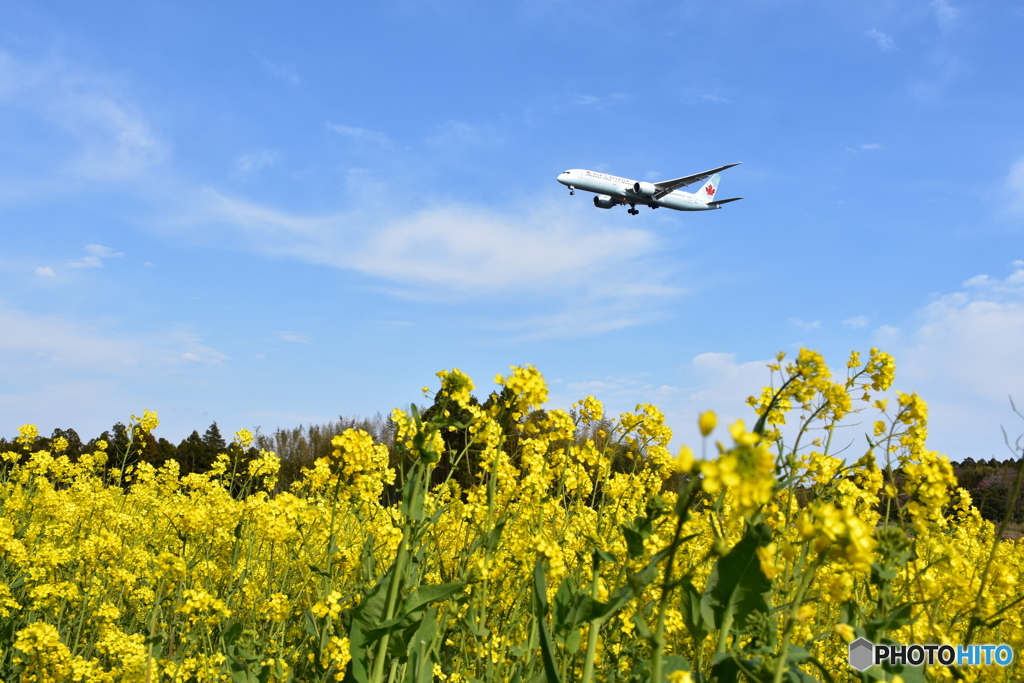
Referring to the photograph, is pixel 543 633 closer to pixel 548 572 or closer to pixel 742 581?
pixel 742 581

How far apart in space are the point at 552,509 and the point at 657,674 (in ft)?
8.20

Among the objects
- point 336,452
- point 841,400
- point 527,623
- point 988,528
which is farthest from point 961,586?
point 988,528

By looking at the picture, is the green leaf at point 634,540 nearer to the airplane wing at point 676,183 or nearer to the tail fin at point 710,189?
the airplane wing at point 676,183

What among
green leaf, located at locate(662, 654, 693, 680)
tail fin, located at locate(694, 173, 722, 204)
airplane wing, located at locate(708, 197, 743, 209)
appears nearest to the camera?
green leaf, located at locate(662, 654, 693, 680)

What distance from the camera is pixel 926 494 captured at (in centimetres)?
239

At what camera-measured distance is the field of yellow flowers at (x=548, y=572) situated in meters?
1.80

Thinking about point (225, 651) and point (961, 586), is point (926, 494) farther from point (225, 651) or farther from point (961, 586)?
point (225, 651)

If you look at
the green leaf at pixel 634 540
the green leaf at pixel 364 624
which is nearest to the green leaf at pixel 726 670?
the green leaf at pixel 634 540

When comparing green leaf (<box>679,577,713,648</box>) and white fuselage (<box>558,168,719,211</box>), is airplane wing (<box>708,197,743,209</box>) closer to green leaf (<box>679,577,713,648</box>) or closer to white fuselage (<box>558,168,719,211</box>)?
white fuselage (<box>558,168,719,211</box>)

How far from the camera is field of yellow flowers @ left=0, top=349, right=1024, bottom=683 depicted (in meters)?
1.80

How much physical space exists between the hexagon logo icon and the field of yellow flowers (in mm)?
49

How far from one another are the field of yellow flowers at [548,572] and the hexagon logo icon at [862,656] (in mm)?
49

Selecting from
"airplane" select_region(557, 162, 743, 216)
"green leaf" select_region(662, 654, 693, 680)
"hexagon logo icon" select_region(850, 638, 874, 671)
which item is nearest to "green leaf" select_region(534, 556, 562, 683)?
"green leaf" select_region(662, 654, 693, 680)

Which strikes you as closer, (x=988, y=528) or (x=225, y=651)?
(x=225, y=651)
